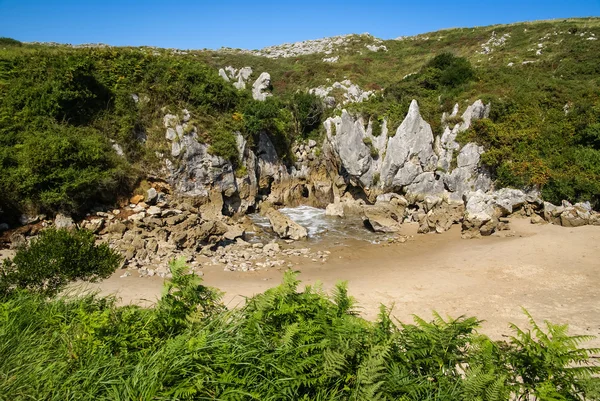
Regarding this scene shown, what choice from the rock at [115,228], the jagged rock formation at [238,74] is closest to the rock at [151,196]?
the rock at [115,228]

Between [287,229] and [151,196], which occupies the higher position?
[151,196]

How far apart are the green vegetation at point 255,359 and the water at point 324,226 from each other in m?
15.8

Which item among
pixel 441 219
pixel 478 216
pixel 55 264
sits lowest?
pixel 441 219

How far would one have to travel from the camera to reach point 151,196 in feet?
68.1

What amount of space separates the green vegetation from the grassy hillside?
15673 mm

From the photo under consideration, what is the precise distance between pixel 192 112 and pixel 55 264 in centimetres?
2054

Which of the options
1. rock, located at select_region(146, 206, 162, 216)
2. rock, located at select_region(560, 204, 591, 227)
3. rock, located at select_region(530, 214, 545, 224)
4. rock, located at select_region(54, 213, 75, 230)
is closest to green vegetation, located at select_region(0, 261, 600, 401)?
rock, located at select_region(54, 213, 75, 230)

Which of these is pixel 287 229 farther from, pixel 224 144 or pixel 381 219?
pixel 224 144

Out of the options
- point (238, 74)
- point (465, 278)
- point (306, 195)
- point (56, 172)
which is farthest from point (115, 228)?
point (238, 74)

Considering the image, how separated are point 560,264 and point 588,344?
6.67 meters

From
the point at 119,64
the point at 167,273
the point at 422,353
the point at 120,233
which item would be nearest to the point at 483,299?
the point at 422,353

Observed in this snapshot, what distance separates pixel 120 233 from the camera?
56.2 feet

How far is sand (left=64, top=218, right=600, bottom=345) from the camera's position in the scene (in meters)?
10.8

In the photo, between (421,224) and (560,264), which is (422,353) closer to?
(560,264)
